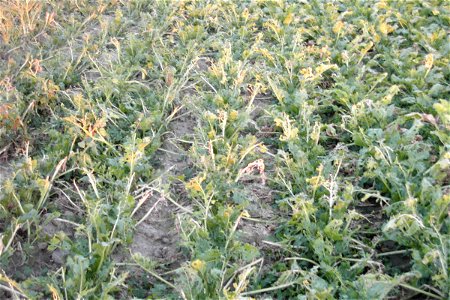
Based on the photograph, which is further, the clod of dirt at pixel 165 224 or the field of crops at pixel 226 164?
the clod of dirt at pixel 165 224

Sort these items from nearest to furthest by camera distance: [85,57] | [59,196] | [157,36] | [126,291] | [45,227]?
[126,291] → [45,227] → [59,196] → [85,57] → [157,36]

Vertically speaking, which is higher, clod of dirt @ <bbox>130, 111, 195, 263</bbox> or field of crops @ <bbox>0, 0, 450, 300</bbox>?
field of crops @ <bbox>0, 0, 450, 300</bbox>

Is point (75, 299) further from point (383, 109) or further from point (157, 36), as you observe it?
point (157, 36)

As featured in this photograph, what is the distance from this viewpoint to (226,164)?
2.98 meters

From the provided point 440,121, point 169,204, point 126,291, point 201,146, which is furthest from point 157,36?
point 126,291

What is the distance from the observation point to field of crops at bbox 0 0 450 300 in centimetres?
240

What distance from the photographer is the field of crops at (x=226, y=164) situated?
2.40 metres

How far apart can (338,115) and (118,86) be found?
1379 mm

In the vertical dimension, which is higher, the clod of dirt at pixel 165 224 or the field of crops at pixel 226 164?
the field of crops at pixel 226 164

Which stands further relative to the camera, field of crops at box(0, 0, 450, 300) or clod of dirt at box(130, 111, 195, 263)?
clod of dirt at box(130, 111, 195, 263)

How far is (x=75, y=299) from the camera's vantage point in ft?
7.36

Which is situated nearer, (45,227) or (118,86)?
(45,227)

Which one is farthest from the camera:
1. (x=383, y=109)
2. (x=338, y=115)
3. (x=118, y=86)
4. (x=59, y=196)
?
(x=118, y=86)

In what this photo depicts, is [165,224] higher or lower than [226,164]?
lower
